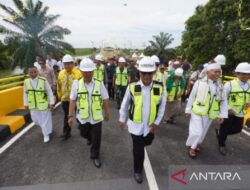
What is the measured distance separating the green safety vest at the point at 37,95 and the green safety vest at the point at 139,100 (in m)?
2.69

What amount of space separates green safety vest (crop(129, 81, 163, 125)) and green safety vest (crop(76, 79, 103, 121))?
2.75ft

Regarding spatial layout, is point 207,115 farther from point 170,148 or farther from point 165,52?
point 165,52

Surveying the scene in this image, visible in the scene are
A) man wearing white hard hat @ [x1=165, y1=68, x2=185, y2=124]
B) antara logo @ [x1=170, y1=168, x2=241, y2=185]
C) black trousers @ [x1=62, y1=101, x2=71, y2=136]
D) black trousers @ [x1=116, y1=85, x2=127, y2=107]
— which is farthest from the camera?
black trousers @ [x1=116, y1=85, x2=127, y2=107]

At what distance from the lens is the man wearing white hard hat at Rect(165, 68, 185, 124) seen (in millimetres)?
7238

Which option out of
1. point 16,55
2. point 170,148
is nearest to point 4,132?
point 170,148

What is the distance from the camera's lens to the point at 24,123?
7.29 metres

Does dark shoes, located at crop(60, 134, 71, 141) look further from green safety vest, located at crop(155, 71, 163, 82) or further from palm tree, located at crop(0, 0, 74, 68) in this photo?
palm tree, located at crop(0, 0, 74, 68)

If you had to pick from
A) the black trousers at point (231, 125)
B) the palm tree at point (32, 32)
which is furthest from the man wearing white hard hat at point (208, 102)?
the palm tree at point (32, 32)

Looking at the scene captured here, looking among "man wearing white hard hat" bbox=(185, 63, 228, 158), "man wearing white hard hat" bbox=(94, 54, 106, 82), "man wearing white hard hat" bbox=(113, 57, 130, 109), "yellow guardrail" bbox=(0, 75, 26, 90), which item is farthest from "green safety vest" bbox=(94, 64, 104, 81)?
"man wearing white hard hat" bbox=(185, 63, 228, 158)

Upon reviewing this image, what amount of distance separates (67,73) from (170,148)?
9.47ft

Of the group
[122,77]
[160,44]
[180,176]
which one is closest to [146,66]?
[180,176]

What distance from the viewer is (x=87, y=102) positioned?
4.53 metres

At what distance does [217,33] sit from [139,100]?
24126mm

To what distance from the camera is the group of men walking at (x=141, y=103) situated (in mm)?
3922
